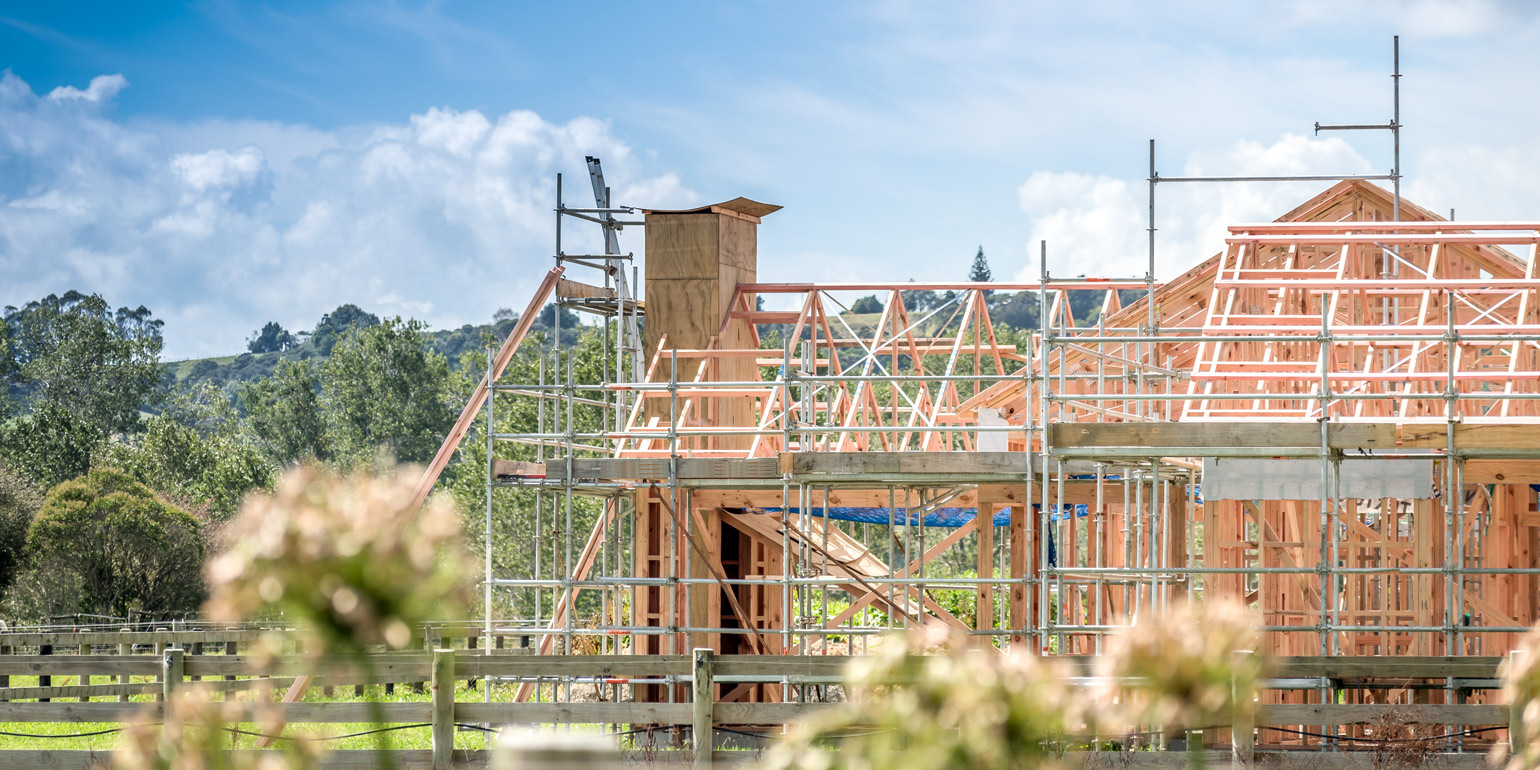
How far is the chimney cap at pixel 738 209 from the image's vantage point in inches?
795

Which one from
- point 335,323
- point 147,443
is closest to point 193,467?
point 147,443

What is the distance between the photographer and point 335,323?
509ft

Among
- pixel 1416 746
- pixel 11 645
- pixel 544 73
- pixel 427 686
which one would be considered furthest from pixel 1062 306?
pixel 544 73

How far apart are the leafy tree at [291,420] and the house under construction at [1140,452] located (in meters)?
50.8

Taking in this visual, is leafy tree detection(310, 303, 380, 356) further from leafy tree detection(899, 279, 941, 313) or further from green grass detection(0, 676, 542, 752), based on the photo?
green grass detection(0, 676, 542, 752)

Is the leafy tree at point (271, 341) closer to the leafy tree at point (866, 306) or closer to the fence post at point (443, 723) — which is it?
the leafy tree at point (866, 306)

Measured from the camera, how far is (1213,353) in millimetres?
16312

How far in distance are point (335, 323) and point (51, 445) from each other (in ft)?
342

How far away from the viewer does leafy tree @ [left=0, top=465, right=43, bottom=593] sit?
39.3 meters

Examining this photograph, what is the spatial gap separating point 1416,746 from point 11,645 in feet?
74.2

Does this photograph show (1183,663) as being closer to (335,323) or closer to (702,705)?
(702,705)

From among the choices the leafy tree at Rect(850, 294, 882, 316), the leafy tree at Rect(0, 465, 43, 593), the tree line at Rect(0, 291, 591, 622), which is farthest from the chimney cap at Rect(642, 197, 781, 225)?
the leafy tree at Rect(850, 294, 882, 316)

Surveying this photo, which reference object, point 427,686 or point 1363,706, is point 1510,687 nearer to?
point 1363,706


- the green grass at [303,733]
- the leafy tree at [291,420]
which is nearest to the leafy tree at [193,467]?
the leafy tree at [291,420]
